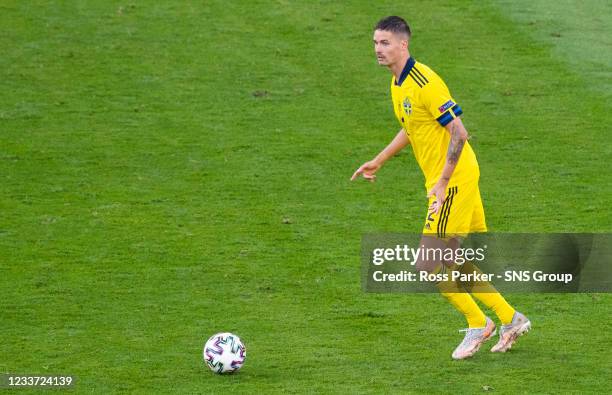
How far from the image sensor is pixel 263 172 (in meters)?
17.0

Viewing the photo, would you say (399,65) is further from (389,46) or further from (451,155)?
(451,155)

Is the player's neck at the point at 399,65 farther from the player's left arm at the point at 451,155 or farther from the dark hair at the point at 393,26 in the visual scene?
Answer: the player's left arm at the point at 451,155

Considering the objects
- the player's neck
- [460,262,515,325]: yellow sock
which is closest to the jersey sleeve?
the player's neck

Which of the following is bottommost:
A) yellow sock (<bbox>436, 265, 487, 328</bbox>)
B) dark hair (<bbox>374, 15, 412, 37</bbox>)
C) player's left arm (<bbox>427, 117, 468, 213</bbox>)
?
yellow sock (<bbox>436, 265, 487, 328</bbox>)

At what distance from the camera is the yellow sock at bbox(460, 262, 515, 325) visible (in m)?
10.6

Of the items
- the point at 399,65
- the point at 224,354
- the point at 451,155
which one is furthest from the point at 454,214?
the point at 224,354

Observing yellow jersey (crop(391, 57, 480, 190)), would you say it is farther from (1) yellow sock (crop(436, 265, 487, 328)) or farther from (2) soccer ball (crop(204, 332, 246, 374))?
(2) soccer ball (crop(204, 332, 246, 374))

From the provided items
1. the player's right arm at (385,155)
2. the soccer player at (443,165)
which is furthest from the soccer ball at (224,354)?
the player's right arm at (385,155)

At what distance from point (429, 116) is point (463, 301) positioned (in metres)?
1.71

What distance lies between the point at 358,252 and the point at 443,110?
13.9ft

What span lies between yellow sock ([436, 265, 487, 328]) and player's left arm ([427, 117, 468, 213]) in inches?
32.4

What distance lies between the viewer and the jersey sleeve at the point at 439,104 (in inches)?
394

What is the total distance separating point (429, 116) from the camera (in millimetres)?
10195

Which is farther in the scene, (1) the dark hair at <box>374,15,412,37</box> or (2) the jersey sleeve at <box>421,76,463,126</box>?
(1) the dark hair at <box>374,15,412,37</box>
